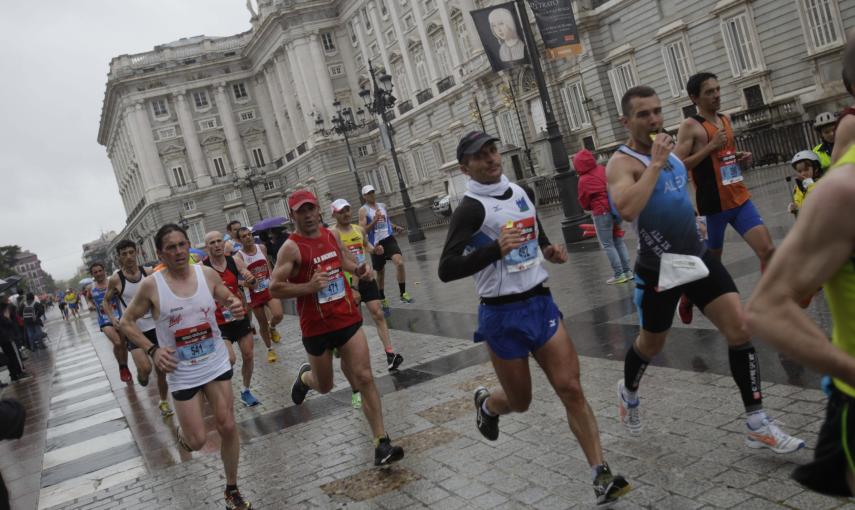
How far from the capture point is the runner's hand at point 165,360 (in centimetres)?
504

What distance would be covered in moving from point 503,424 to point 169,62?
77.9m

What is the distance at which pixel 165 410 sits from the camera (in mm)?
9148

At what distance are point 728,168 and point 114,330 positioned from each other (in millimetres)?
9203

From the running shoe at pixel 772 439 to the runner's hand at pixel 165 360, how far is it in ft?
11.5

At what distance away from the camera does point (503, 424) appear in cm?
545

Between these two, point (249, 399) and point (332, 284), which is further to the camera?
point (249, 399)

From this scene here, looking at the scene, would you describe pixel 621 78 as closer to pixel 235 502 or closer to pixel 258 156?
pixel 235 502

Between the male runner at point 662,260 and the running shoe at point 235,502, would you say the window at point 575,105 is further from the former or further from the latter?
the running shoe at point 235,502

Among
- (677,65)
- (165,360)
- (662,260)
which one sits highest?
(677,65)

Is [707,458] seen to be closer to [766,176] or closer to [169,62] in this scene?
[766,176]

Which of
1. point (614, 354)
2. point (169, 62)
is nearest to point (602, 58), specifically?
point (614, 354)

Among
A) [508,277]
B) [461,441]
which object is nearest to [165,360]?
[461,441]

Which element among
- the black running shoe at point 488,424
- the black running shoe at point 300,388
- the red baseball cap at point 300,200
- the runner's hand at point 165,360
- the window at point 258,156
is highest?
the window at point 258,156


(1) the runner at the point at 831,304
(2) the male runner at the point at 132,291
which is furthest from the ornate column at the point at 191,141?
(1) the runner at the point at 831,304
